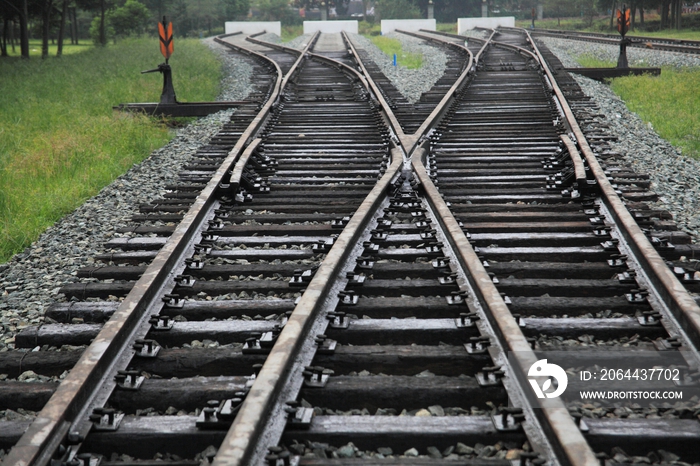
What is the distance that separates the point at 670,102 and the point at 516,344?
33.4 feet

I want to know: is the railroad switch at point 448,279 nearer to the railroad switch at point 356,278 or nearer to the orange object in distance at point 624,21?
the railroad switch at point 356,278

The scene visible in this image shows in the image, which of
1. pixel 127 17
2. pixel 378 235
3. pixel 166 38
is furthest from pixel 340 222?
pixel 127 17

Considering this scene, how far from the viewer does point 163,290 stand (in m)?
3.98

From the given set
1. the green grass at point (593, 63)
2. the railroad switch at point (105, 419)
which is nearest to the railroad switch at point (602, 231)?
the railroad switch at point (105, 419)

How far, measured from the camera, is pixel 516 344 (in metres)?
3.00

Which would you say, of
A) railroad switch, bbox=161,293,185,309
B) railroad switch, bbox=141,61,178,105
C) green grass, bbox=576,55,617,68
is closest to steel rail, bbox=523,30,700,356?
railroad switch, bbox=161,293,185,309

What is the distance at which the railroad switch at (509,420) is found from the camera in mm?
2584

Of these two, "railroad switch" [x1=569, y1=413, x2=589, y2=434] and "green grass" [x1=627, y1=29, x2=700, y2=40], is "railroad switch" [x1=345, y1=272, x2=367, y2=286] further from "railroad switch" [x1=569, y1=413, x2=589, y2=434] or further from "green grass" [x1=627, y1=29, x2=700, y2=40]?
"green grass" [x1=627, y1=29, x2=700, y2=40]

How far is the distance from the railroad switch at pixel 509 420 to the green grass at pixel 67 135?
13.6ft

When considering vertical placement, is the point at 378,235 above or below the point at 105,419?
above

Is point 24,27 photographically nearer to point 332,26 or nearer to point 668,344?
point 668,344

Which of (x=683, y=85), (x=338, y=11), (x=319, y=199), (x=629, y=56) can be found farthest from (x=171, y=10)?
(x=319, y=199)

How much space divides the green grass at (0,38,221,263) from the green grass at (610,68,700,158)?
21.7ft

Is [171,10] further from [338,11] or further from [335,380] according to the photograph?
[335,380]
